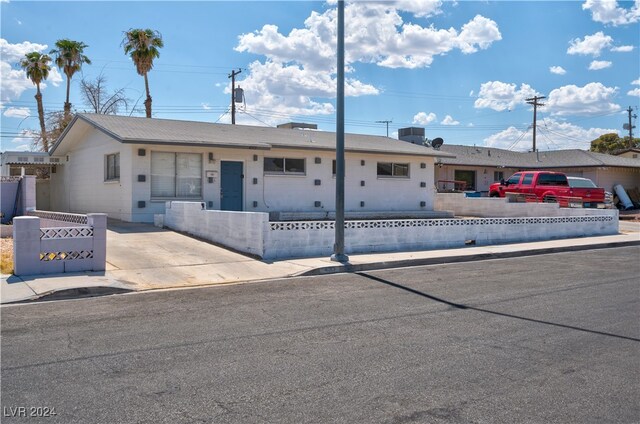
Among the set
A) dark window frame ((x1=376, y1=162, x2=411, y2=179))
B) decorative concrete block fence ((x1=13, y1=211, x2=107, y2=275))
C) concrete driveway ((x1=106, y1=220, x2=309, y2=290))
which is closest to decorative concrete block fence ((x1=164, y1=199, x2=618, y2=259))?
concrete driveway ((x1=106, y1=220, x2=309, y2=290))

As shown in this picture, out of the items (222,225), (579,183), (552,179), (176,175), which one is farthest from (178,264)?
(579,183)

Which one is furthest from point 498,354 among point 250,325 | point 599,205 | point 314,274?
point 599,205

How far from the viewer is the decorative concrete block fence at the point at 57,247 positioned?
10703 millimetres

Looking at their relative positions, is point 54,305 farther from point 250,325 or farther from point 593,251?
point 593,251

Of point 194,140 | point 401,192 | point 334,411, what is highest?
point 194,140

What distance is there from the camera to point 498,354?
635 cm

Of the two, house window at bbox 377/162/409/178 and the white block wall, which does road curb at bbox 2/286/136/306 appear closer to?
the white block wall

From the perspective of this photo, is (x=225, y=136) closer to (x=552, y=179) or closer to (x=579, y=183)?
(x=552, y=179)

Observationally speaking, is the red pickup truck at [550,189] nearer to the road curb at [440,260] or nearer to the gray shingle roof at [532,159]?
the gray shingle roof at [532,159]

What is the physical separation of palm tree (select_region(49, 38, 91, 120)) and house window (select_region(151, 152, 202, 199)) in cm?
2275

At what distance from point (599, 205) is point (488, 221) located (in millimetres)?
13107

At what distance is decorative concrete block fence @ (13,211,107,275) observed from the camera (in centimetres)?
1070

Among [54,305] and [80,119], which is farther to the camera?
[80,119]

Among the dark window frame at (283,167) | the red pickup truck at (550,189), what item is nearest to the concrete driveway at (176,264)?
the dark window frame at (283,167)
